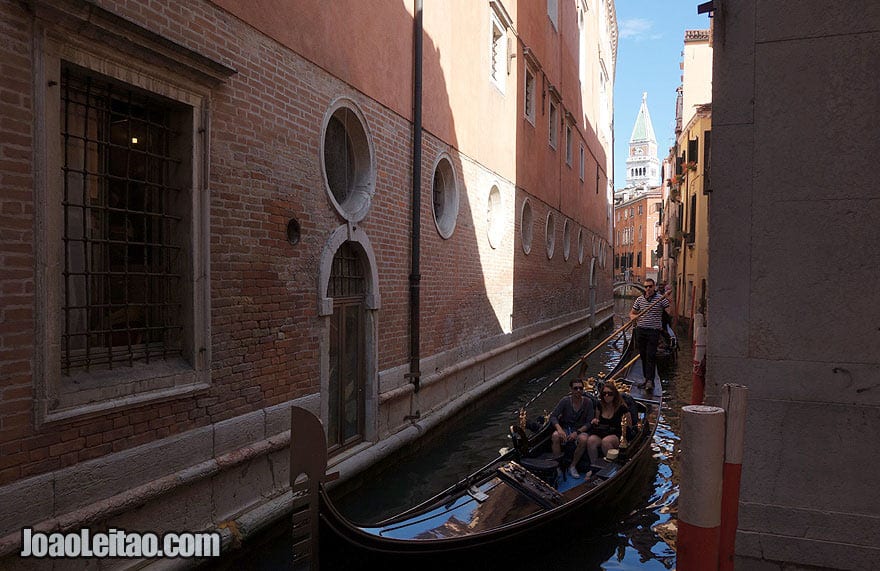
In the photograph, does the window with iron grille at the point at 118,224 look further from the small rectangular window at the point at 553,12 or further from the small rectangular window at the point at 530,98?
the small rectangular window at the point at 553,12

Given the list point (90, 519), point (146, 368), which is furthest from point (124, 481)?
point (146, 368)

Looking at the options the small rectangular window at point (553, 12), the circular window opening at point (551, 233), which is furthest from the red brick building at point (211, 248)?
the small rectangular window at point (553, 12)

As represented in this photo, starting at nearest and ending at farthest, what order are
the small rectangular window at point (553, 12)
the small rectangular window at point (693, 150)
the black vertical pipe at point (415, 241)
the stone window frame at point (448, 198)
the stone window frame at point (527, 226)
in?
the black vertical pipe at point (415, 241) < the stone window frame at point (448, 198) < the stone window frame at point (527, 226) < the small rectangular window at point (553, 12) < the small rectangular window at point (693, 150)

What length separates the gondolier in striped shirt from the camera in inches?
392

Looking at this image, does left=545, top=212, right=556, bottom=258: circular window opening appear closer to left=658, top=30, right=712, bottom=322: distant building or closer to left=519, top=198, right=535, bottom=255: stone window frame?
left=519, top=198, right=535, bottom=255: stone window frame

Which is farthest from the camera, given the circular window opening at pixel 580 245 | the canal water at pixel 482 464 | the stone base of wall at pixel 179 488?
the circular window opening at pixel 580 245

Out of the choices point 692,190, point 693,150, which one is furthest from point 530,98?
point 692,190

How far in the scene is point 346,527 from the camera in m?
3.62

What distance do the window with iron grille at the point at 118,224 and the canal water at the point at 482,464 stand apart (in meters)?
1.72

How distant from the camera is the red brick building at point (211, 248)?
11.0 ft

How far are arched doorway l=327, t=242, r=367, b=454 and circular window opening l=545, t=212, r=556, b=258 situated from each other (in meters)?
9.24

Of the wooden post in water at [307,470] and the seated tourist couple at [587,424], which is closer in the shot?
the wooden post in water at [307,470]

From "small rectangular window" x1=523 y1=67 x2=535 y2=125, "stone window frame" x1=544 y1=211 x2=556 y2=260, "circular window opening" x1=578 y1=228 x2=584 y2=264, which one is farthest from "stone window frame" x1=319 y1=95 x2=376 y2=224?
"circular window opening" x1=578 y1=228 x2=584 y2=264

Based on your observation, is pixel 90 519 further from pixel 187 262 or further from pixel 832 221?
pixel 832 221
